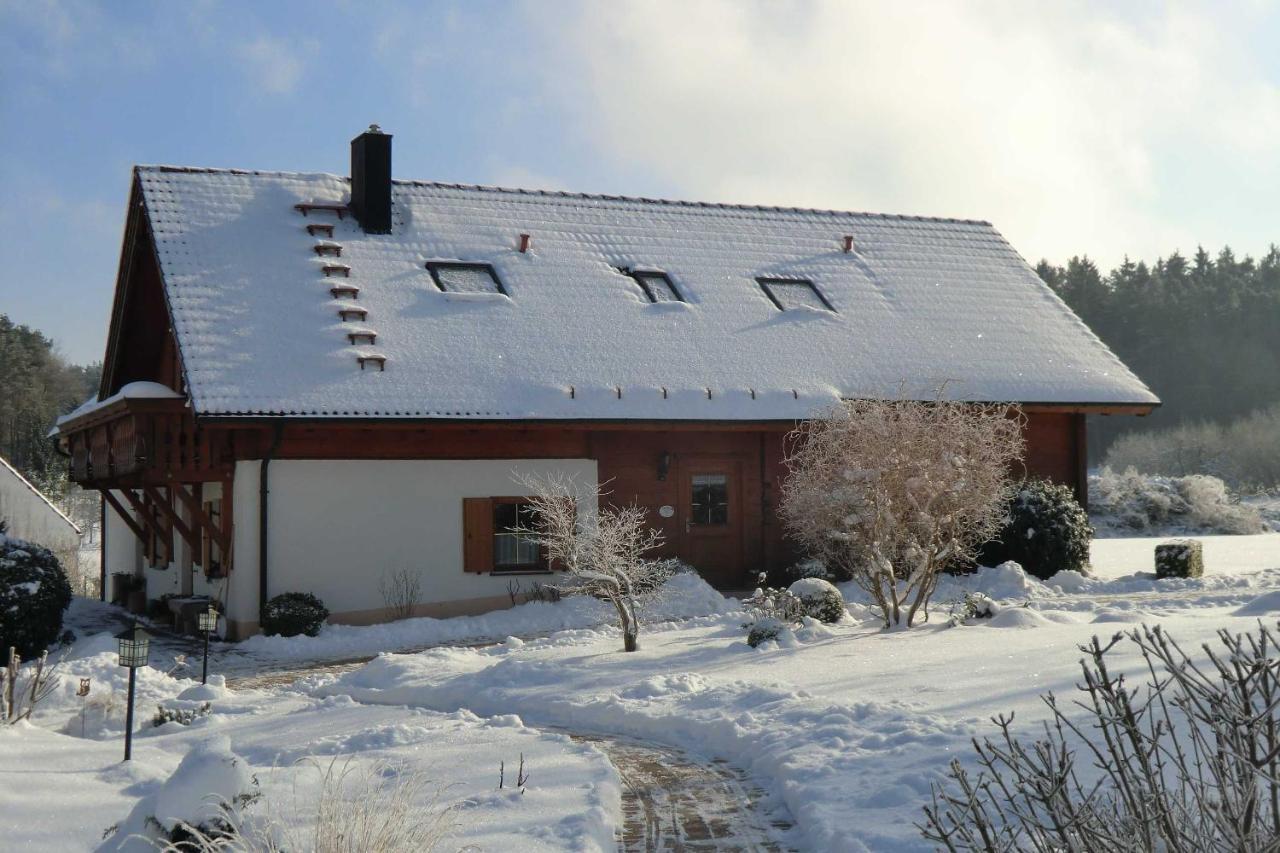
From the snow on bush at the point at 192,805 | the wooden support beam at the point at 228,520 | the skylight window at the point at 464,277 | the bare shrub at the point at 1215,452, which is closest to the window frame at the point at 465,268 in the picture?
the skylight window at the point at 464,277

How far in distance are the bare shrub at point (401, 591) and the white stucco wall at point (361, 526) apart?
8cm

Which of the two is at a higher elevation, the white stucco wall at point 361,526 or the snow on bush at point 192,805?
the white stucco wall at point 361,526

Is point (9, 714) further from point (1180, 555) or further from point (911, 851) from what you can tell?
point (1180, 555)

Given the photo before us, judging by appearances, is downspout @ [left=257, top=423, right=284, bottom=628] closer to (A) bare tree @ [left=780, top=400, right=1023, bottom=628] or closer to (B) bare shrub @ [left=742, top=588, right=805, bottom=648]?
(B) bare shrub @ [left=742, top=588, right=805, bottom=648]

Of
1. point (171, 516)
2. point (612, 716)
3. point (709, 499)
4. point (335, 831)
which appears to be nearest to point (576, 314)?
point (709, 499)

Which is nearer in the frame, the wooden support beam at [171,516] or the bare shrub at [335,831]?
the bare shrub at [335,831]

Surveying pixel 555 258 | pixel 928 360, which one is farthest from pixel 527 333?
pixel 928 360

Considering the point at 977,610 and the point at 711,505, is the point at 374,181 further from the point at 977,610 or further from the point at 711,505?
the point at 977,610

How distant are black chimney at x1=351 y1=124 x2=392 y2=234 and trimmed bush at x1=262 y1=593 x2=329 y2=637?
6.73 metres

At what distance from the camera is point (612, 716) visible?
10203mm

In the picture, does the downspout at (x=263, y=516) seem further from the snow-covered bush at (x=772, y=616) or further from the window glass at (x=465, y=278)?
the snow-covered bush at (x=772, y=616)

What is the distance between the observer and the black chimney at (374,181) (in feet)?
66.4

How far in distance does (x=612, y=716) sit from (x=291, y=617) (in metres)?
6.95

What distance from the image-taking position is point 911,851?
623cm
